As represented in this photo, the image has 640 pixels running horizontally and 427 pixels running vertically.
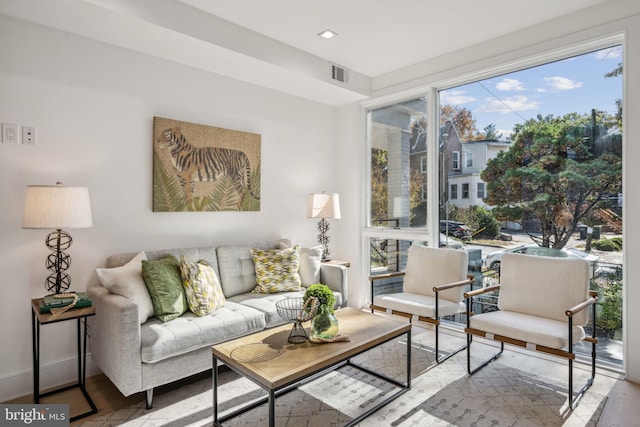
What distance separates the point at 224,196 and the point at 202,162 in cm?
39

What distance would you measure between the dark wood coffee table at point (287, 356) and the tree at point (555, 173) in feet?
5.65

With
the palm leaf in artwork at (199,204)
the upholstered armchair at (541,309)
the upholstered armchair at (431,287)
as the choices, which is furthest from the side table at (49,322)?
the upholstered armchair at (541,309)

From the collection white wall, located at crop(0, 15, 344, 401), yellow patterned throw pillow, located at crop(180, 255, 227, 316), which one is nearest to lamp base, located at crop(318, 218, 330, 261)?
white wall, located at crop(0, 15, 344, 401)

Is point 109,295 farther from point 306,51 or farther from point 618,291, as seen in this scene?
point 618,291

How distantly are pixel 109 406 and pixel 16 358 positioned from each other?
2.63 ft

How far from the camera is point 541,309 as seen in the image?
2.86 meters

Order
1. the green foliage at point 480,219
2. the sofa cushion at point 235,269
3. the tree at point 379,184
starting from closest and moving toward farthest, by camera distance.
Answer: the sofa cushion at point 235,269, the green foliage at point 480,219, the tree at point 379,184

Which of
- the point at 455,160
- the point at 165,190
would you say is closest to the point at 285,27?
the point at 165,190

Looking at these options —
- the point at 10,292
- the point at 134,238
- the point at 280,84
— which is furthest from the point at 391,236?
the point at 10,292

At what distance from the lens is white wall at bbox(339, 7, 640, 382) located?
9.11 ft

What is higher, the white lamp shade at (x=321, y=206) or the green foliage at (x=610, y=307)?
the white lamp shade at (x=321, y=206)

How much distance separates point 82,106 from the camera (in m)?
2.90

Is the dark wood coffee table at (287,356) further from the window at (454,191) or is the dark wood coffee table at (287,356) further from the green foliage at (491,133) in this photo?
the green foliage at (491,133)

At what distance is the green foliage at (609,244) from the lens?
296cm
